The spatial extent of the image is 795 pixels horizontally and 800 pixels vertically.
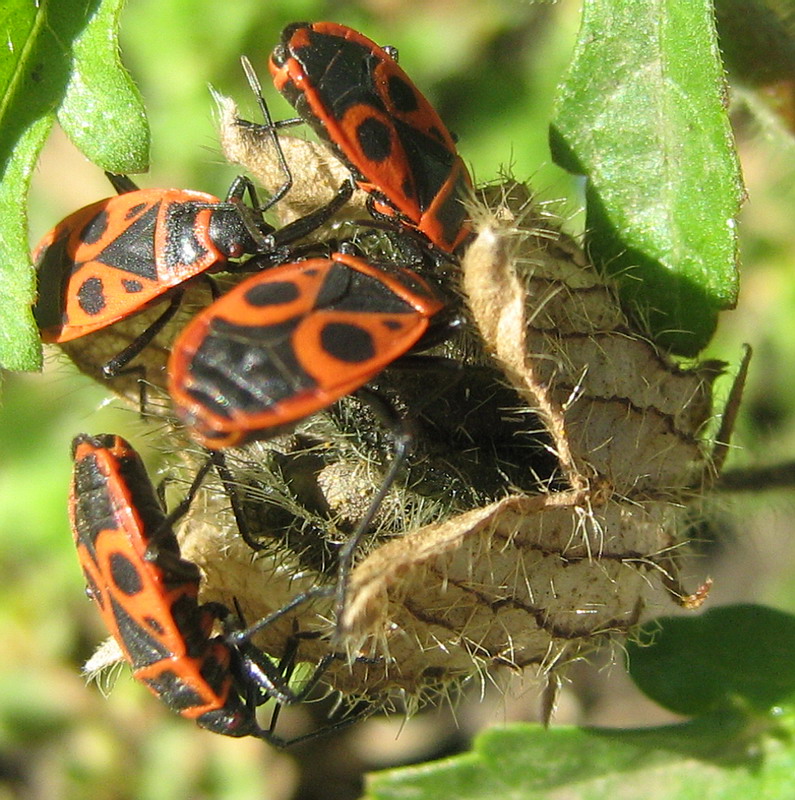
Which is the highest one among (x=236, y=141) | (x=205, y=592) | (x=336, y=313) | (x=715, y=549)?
(x=236, y=141)

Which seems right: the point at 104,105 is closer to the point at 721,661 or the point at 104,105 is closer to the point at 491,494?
the point at 491,494

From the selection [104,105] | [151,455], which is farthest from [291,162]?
[151,455]

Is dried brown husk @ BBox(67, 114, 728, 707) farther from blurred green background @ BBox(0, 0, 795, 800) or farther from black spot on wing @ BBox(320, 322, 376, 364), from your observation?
blurred green background @ BBox(0, 0, 795, 800)

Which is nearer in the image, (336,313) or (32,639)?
(336,313)

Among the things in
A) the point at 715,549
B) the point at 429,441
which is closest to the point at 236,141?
the point at 429,441

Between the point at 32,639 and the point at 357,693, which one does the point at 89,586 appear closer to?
the point at 357,693

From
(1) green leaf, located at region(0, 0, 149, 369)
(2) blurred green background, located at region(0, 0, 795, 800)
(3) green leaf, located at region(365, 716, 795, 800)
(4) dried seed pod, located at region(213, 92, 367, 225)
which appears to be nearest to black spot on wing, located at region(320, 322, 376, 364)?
(4) dried seed pod, located at region(213, 92, 367, 225)

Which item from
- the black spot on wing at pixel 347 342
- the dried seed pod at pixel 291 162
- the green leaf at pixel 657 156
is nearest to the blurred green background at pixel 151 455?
the green leaf at pixel 657 156
